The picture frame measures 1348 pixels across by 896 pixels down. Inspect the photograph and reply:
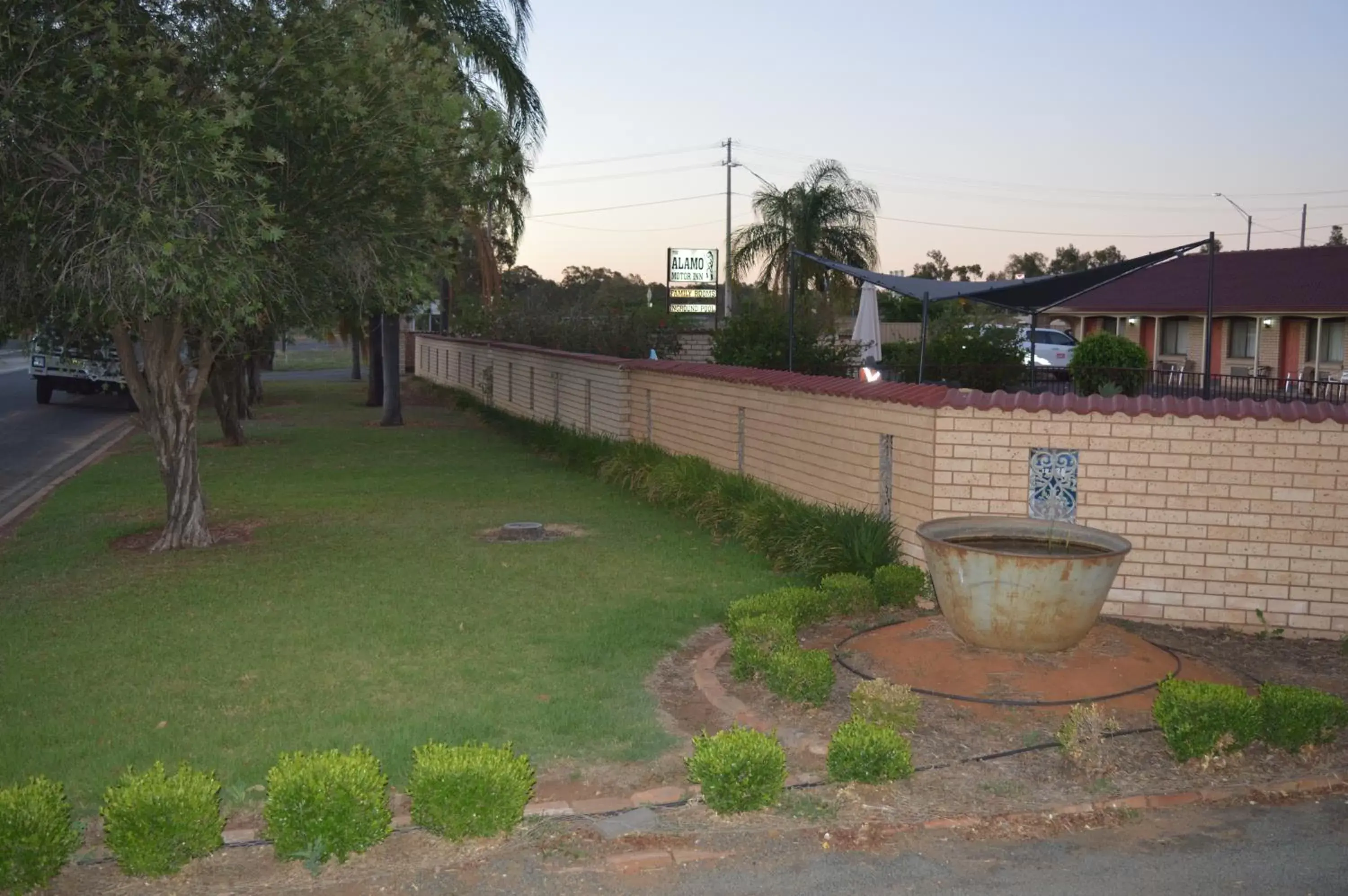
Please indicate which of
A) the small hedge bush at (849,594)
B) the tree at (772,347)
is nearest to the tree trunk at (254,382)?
the tree at (772,347)

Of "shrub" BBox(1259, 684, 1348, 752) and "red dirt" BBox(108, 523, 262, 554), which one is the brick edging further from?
"red dirt" BBox(108, 523, 262, 554)

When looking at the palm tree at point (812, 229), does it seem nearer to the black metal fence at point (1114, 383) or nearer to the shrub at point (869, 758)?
the black metal fence at point (1114, 383)

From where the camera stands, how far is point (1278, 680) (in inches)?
299

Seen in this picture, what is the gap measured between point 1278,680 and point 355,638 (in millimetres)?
5959

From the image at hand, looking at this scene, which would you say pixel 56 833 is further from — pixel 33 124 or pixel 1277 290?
pixel 1277 290

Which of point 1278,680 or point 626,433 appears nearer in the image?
point 1278,680

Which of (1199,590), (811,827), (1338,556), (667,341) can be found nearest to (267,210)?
(811,827)

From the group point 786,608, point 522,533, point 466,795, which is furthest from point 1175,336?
point 466,795

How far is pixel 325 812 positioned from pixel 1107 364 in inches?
961

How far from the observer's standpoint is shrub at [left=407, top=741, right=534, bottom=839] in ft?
16.8

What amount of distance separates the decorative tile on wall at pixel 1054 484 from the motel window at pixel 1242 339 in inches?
1024

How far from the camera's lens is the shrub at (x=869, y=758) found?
18.8 feet

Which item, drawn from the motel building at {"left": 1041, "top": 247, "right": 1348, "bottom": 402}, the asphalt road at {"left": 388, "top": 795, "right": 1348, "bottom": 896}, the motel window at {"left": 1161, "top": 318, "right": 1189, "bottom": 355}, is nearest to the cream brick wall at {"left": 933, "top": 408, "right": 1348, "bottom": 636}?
the asphalt road at {"left": 388, "top": 795, "right": 1348, "bottom": 896}

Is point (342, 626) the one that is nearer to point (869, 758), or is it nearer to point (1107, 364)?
point (869, 758)
